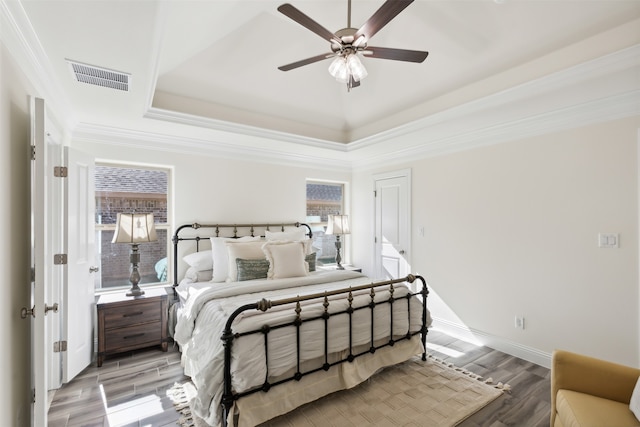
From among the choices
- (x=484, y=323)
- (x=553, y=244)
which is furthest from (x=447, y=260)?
A: (x=553, y=244)

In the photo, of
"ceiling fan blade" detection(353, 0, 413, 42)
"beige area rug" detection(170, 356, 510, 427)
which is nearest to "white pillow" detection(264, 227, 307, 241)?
"beige area rug" detection(170, 356, 510, 427)

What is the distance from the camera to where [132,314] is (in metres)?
3.13

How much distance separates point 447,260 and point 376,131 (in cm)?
199

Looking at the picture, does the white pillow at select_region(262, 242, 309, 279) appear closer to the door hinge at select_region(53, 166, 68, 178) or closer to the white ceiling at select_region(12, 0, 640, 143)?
the white ceiling at select_region(12, 0, 640, 143)

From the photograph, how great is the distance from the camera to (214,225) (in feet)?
13.4

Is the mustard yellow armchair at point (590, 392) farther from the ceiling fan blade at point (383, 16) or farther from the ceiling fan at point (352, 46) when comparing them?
the ceiling fan blade at point (383, 16)

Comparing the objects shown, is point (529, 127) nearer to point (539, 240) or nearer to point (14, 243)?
point (539, 240)

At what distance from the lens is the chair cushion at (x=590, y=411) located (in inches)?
60.1

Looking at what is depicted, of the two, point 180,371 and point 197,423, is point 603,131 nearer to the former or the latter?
point 197,423

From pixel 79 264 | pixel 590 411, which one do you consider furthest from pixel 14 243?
pixel 590 411

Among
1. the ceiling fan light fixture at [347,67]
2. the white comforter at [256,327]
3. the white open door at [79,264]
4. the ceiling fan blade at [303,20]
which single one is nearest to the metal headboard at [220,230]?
the white comforter at [256,327]

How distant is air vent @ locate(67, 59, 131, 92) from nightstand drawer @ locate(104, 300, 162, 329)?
6.80 feet

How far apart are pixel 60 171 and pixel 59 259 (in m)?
0.69

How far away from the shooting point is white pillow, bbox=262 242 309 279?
3.33 metres
